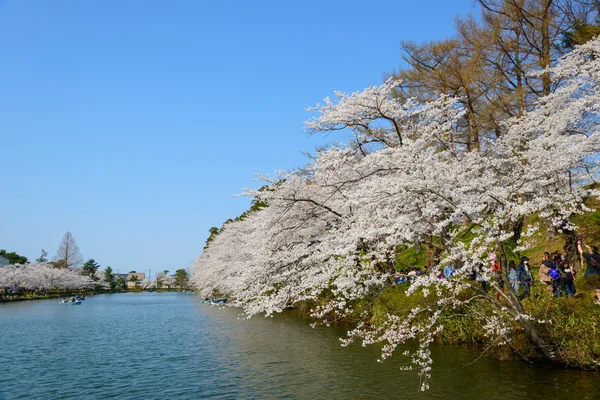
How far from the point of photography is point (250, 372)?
1265 cm

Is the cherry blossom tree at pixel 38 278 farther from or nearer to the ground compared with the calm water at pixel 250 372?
farther from the ground

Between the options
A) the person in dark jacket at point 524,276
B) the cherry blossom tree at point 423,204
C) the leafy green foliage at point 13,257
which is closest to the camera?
the cherry blossom tree at point 423,204

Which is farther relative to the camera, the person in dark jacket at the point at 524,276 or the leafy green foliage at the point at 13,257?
the leafy green foliage at the point at 13,257

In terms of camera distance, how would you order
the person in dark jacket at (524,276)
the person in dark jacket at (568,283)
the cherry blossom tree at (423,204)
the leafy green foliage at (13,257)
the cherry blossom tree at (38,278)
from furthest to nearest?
the leafy green foliage at (13,257), the cherry blossom tree at (38,278), the person in dark jacket at (524,276), the person in dark jacket at (568,283), the cherry blossom tree at (423,204)

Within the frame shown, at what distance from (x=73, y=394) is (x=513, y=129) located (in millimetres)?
15835

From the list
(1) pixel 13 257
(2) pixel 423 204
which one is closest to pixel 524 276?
(2) pixel 423 204

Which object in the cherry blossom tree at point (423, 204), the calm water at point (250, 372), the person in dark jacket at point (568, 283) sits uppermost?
the cherry blossom tree at point (423, 204)

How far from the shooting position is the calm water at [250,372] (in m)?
9.96

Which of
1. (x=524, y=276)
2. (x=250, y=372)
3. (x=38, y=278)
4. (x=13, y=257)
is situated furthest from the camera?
(x=13, y=257)

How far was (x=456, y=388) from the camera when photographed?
32.6 ft

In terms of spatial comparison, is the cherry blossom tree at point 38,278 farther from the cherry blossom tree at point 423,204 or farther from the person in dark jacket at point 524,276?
the person in dark jacket at point 524,276

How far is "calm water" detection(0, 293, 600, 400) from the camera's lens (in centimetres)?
996

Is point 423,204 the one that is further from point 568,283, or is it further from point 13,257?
point 13,257

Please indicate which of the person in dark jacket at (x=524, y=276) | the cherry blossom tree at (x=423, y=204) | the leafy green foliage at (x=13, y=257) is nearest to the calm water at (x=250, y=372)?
the cherry blossom tree at (x=423, y=204)
